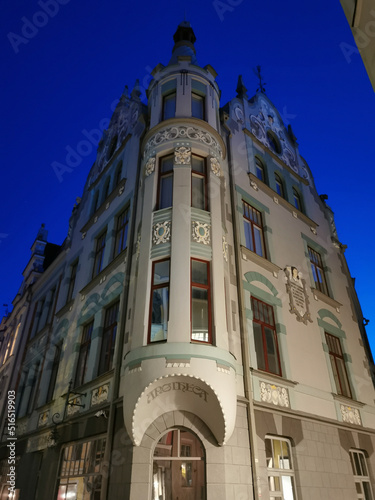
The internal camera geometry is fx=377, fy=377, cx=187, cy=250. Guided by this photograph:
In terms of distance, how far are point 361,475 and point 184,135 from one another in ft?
41.7

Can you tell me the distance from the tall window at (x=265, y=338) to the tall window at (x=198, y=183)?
11.7 feet

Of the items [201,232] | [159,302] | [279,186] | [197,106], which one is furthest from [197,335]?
[279,186]

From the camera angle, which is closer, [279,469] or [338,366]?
[279,469]

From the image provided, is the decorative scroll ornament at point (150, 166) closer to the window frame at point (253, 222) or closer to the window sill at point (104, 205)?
the window sill at point (104, 205)

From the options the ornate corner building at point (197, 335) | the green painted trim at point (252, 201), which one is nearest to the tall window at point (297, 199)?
the ornate corner building at point (197, 335)

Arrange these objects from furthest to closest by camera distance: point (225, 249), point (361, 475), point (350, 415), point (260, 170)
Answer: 1. point (260, 170)
2. point (350, 415)
3. point (361, 475)
4. point (225, 249)

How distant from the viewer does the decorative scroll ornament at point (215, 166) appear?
12.9 m

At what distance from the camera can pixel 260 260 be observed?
13.3 m

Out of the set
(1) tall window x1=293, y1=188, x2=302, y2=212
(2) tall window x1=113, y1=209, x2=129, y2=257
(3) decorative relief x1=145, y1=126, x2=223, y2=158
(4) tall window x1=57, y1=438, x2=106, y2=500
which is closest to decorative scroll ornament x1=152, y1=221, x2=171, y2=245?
(2) tall window x1=113, y1=209, x2=129, y2=257

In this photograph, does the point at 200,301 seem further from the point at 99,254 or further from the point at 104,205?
the point at 104,205

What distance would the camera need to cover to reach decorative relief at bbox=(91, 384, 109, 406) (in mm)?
10984

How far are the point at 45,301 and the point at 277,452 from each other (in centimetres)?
1538

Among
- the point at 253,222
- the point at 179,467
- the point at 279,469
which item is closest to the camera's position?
the point at 179,467

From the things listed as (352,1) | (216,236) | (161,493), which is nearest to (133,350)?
(161,493)
